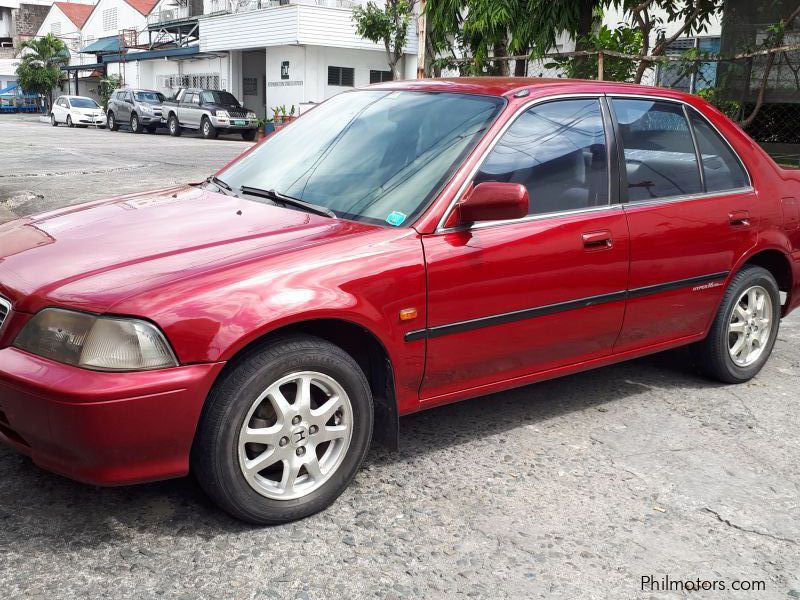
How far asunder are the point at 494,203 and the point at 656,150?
1357 mm

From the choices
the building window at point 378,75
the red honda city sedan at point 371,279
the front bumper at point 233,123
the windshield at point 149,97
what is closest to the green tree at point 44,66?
the windshield at point 149,97

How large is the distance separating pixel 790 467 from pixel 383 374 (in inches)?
73.5

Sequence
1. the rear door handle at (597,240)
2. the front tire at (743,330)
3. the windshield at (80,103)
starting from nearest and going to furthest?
the rear door handle at (597,240) < the front tire at (743,330) < the windshield at (80,103)

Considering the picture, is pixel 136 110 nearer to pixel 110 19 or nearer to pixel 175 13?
pixel 175 13

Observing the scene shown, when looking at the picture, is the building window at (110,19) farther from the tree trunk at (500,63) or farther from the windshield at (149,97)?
the tree trunk at (500,63)

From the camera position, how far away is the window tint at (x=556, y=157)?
3.70m

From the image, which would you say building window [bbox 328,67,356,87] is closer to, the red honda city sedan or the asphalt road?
the red honda city sedan

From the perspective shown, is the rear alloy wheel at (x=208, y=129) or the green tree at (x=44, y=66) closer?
the rear alloy wheel at (x=208, y=129)

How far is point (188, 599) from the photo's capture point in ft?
8.62

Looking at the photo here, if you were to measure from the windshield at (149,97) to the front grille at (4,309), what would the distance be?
3244 cm

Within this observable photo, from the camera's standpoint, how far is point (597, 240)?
3.87 meters

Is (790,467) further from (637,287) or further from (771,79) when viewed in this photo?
(771,79)

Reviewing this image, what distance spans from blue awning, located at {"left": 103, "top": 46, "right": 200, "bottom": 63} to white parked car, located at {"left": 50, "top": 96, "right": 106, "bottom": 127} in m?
4.59

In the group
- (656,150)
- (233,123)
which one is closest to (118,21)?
(233,123)
